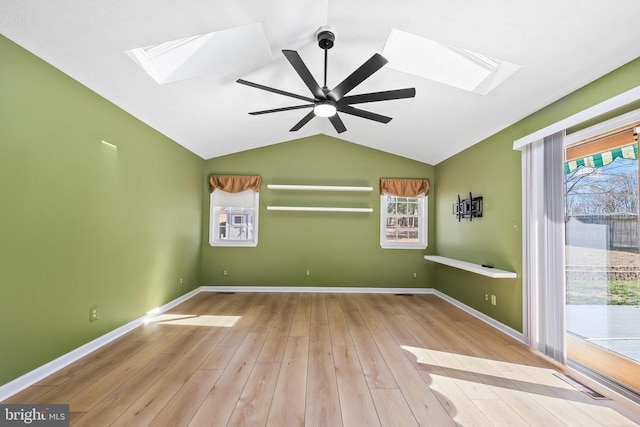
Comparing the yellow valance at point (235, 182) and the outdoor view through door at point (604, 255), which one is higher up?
the yellow valance at point (235, 182)

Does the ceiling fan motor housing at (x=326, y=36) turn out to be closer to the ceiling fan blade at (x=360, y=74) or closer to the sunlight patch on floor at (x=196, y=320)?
the ceiling fan blade at (x=360, y=74)

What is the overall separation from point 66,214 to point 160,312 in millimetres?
2035

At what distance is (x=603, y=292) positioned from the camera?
252cm

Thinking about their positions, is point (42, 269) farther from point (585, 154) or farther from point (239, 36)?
point (585, 154)

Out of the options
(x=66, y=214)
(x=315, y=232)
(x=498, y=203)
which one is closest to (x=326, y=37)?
A: (x=66, y=214)

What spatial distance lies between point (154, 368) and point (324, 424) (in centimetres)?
163

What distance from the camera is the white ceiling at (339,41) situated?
1.89m

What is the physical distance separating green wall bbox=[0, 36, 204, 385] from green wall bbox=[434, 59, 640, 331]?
456 centimetres

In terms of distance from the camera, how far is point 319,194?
17.9ft

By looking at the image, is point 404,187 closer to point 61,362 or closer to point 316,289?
point 316,289

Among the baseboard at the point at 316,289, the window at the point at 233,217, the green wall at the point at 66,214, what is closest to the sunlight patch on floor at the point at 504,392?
the baseboard at the point at 316,289

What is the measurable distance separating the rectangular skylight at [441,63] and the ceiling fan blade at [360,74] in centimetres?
82

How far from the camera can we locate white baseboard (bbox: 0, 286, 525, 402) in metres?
2.08

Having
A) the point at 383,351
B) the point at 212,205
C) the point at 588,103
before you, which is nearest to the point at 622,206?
the point at 588,103
